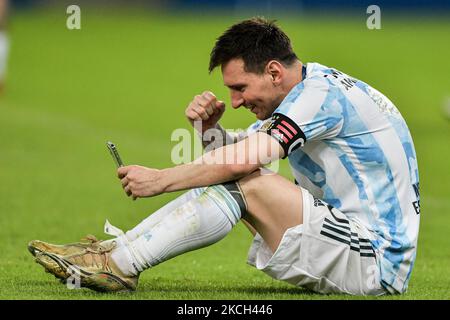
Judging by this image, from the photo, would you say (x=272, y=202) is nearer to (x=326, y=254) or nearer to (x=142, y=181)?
(x=326, y=254)

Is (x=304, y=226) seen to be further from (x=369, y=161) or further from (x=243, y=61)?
(x=243, y=61)

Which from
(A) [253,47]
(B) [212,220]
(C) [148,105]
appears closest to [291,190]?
(B) [212,220]

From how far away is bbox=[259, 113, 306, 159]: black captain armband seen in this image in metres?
5.07

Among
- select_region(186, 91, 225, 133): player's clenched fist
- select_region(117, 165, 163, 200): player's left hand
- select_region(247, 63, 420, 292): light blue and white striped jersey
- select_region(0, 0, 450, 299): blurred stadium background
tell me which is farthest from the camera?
select_region(0, 0, 450, 299): blurred stadium background

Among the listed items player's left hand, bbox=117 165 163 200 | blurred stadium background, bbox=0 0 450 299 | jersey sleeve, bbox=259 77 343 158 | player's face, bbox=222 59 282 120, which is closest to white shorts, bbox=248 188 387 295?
blurred stadium background, bbox=0 0 450 299

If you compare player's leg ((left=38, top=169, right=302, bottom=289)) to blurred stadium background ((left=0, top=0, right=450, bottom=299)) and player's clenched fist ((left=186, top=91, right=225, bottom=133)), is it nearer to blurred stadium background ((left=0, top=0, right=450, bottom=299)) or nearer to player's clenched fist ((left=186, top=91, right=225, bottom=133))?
blurred stadium background ((left=0, top=0, right=450, bottom=299))

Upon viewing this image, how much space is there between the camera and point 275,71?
537cm

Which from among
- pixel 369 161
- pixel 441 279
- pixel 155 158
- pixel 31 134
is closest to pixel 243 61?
pixel 369 161

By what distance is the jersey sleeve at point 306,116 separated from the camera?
200 inches

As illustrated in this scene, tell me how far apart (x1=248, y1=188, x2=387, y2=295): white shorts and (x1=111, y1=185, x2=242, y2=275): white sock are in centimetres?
31

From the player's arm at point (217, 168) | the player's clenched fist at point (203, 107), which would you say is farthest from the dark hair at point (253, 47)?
the player's arm at point (217, 168)

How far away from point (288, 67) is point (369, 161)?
0.62m

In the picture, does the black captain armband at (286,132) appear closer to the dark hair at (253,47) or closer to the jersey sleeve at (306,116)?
the jersey sleeve at (306,116)

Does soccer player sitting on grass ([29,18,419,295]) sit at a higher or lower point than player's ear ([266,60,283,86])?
lower
